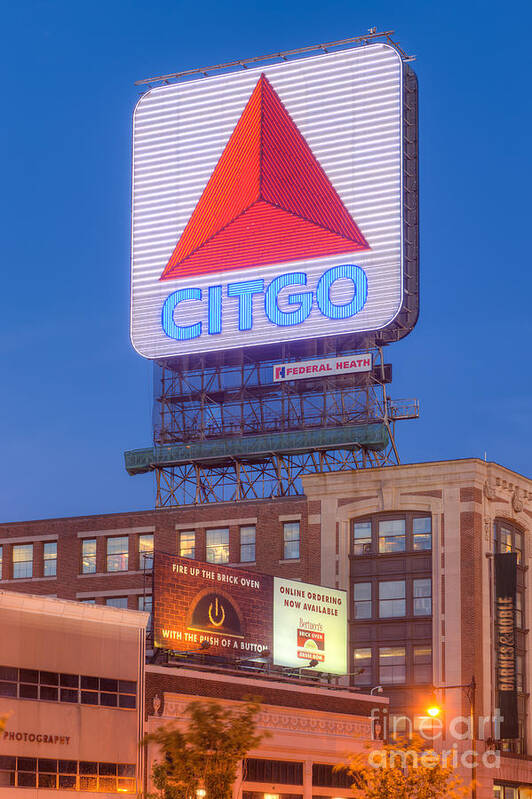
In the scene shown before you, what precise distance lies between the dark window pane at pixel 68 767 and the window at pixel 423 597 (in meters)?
33.1

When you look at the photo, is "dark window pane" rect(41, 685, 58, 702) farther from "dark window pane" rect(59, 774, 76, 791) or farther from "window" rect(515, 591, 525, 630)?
"window" rect(515, 591, 525, 630)

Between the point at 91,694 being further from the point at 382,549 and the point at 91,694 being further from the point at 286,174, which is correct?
the point at 286,174

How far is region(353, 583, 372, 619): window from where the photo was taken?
93.8 meters

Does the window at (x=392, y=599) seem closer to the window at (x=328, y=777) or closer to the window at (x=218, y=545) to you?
the window at (x=218, y=545)

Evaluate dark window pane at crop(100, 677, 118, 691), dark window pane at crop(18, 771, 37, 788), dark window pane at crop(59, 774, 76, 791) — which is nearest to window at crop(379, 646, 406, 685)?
dark window pane at crop(100, 677, 118, 691)

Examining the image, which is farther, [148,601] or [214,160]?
[214,160]

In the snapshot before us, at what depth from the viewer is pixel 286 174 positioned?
379 ft

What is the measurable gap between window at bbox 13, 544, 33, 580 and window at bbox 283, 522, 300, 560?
717 inches

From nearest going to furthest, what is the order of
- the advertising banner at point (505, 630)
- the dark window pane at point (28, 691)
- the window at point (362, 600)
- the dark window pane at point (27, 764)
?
the dark window pane at point (27, 764) < the dark window pane at point (28, 691) < the advertising banner at point (505, 630) < the window at point (362, 600)

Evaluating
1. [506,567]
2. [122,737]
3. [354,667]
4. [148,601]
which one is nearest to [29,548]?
[148,601]

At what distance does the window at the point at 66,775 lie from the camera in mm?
60938

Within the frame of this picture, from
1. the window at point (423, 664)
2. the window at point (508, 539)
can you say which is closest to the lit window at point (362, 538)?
the window at point (423, 664)

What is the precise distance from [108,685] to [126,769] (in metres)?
3.67

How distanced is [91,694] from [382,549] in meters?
32.5
